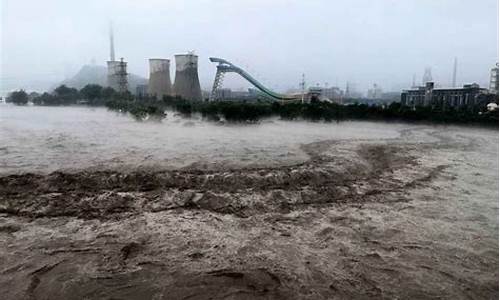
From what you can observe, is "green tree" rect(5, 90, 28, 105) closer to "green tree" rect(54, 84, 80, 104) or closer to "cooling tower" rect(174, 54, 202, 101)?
"green tree" rect(54, 84, 80, 104)

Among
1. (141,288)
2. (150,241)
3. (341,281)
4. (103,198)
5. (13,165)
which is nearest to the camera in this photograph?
(141,288)

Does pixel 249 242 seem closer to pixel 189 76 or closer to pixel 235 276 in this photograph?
pixel 235 276

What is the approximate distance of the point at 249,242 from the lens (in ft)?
9.25

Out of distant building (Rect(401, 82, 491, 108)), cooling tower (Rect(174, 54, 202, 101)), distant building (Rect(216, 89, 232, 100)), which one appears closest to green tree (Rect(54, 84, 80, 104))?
cooling tower (Rect(174, 54, 202, 101))

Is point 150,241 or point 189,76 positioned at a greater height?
point 189,76

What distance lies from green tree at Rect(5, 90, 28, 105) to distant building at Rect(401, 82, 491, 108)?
24.5 meters

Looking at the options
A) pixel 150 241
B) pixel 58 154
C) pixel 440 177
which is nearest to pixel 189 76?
pixel 58 154

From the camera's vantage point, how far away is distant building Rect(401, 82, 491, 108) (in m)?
18.1

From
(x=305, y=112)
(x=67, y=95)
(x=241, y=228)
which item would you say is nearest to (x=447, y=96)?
(x=305, y=112)

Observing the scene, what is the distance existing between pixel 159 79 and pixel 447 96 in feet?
53.5

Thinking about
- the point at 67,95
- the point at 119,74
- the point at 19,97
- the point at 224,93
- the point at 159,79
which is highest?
the point at 119,74

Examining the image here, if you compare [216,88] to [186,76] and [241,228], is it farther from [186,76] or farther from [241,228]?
[241,228]

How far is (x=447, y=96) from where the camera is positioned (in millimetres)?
20172

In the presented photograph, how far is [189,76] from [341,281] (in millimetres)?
21981
